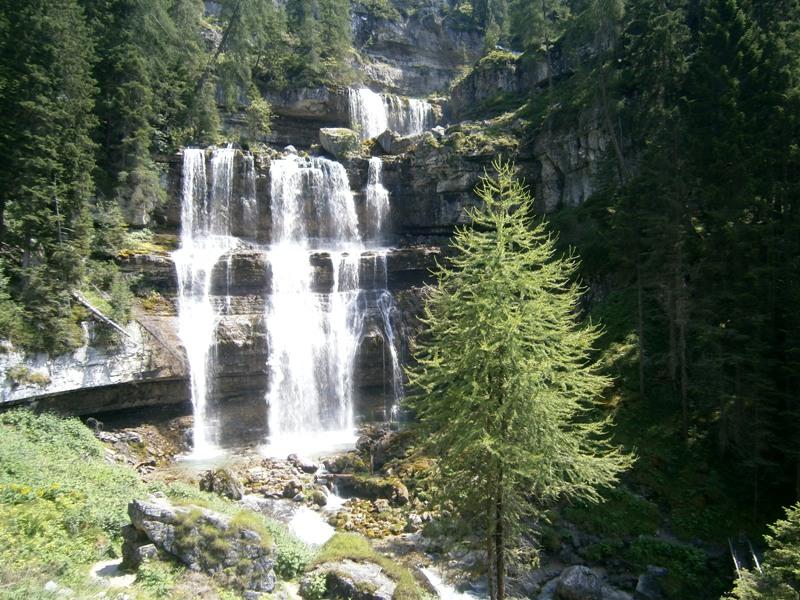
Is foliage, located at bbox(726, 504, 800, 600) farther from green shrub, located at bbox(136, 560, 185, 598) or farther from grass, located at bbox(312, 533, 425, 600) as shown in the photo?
green shrub, located at bbox(136, 560, 185, 598)

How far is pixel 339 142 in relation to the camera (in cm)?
4047

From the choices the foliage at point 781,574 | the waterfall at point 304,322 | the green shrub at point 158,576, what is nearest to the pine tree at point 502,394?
the foliage at point 781,574

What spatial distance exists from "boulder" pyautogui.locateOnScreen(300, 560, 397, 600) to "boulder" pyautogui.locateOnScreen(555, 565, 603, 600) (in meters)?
5.14

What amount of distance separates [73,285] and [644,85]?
3092 cm

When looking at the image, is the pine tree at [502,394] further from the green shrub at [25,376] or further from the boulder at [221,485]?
the green shrub at [25,376]

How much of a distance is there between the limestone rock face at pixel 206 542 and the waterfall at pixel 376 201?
28722 mm

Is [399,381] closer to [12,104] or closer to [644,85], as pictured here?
[644,85]

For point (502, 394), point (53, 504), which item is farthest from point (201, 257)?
point (502, 394)

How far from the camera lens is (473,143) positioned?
121ft

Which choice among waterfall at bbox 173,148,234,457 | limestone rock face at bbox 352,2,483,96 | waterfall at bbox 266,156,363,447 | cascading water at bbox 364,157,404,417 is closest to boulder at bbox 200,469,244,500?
waterfall at bbox 173,148,234,457

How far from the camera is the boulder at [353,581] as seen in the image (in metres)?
9.84

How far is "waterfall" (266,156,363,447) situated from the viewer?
28578mm

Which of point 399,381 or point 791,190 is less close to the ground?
point 791,190

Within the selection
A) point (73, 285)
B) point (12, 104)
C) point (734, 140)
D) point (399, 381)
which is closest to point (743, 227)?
point (734, 140)
